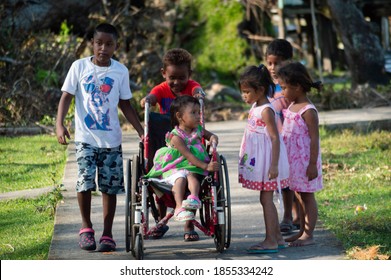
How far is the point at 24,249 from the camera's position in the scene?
6.59 meters

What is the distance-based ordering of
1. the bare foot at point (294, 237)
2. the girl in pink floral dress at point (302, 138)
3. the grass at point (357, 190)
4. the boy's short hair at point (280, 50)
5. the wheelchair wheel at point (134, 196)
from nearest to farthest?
the wheelchair wheel at point (134, 196) → the girl in pink floral dress at point (302, 138) → the bare foot at point (294, 237) → the grass at point (357, 190) → the boy's short hair at point (280, 50)

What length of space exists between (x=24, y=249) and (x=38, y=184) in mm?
2570

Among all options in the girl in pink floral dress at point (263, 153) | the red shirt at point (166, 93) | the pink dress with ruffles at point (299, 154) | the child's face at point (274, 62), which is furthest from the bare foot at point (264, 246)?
the child's face at point (274, 62)

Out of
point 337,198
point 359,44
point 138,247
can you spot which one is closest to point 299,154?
point 138,247

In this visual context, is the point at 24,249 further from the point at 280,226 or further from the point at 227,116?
the point at 227,116

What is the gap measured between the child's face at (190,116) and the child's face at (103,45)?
25.9 inches

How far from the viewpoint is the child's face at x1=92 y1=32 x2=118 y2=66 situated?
21.0 ft

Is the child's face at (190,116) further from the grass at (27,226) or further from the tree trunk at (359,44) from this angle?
the tree trunk at (359,44)

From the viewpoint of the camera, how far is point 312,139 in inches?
253

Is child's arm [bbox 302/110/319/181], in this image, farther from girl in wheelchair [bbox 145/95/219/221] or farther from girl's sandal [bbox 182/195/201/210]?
girl's sandal [bbox 182/195/201/210]

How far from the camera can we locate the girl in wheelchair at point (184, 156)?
6.04 metres

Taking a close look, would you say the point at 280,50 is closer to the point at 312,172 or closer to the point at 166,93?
the point at 166,93

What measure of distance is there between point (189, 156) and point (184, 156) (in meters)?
0.05

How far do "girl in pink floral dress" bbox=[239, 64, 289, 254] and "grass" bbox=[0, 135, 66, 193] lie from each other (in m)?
2.70
